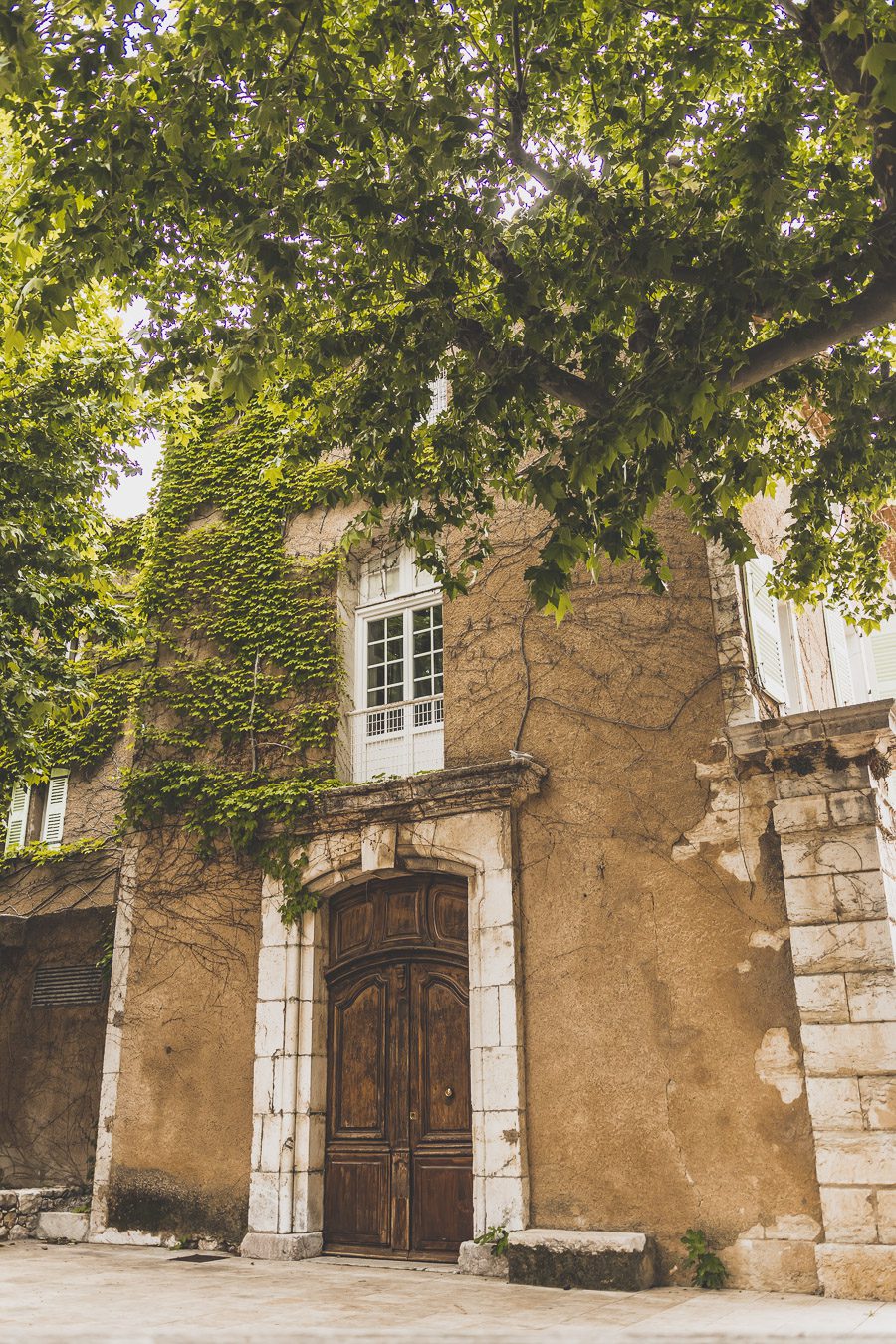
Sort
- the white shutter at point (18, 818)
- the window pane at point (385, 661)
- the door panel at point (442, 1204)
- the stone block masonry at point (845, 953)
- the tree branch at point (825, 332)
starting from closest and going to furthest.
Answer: the tree branch at point (825, 332), the stone block masonry at point (845, 953), the door panel at point (442, 1204), the window pane at point (385, 661), the white shutter at point (18, 818)

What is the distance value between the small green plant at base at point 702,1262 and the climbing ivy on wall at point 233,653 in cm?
368

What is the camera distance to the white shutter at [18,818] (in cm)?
1243

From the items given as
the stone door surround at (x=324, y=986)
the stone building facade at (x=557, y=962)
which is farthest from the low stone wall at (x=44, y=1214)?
the stone door surround at (x=324, y=986)

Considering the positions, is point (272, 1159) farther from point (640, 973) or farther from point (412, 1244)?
point (640, 973)

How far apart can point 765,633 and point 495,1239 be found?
4610mm

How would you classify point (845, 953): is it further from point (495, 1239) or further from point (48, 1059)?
point (48, 1059)

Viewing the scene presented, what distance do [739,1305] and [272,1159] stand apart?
3617mm

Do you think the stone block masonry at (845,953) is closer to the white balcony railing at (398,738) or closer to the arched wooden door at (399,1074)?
the arched wooden door at (399,1074)

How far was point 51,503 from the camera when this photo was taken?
8.72 meters

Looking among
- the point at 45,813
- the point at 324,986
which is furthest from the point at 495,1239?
the point at 45,813

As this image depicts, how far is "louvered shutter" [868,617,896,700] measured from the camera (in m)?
10.2

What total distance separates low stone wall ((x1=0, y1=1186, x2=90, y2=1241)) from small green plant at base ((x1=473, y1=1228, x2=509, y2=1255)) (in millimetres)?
3671

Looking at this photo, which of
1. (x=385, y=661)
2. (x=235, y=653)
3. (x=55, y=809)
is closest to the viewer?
(x=385, y=661)

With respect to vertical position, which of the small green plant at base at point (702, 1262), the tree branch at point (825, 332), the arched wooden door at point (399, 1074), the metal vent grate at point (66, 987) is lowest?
the small green plant at base at point (702, 1262)
